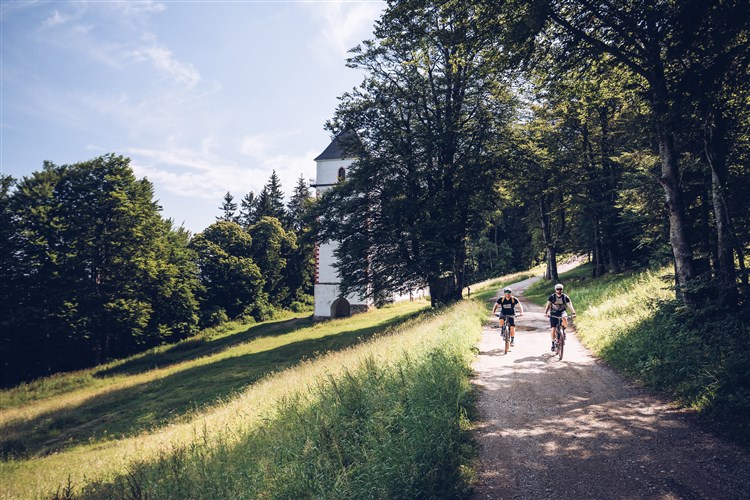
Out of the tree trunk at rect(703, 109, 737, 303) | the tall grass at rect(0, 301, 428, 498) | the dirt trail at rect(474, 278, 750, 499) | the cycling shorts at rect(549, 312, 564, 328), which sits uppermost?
the tree trunk at rect(703, 109, 737, 303)

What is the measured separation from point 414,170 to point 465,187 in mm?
3129

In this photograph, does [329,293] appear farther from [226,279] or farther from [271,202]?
[271,202]

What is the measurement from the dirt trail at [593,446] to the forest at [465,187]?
261 centimetres

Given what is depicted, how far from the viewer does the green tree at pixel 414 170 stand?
22.4 m

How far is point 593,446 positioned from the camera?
18.1 ft

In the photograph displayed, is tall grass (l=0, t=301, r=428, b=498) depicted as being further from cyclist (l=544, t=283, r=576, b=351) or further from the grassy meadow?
cyclist (l=544, t=283, r=576, b=351)

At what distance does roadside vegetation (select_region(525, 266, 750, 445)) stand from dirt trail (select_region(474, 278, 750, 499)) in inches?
15.0

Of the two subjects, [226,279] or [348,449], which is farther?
[226,279]

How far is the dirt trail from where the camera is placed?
14.8 feet

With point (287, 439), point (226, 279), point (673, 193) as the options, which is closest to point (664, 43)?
point (673, 193)

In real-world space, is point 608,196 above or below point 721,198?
above

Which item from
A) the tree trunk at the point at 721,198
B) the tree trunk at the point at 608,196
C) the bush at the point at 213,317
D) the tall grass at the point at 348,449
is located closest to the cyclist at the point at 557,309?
the tree trunk at the point at 721,198

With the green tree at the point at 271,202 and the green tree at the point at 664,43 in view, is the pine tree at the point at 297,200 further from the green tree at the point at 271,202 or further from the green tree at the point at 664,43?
the green tree at the point at 664,43

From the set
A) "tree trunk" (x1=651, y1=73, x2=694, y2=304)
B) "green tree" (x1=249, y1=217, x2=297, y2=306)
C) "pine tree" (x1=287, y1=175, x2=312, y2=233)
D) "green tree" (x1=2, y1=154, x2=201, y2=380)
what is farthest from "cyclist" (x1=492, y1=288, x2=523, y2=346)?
"pine tree" (x1=287, y1=175, x2=312, y2=233)
